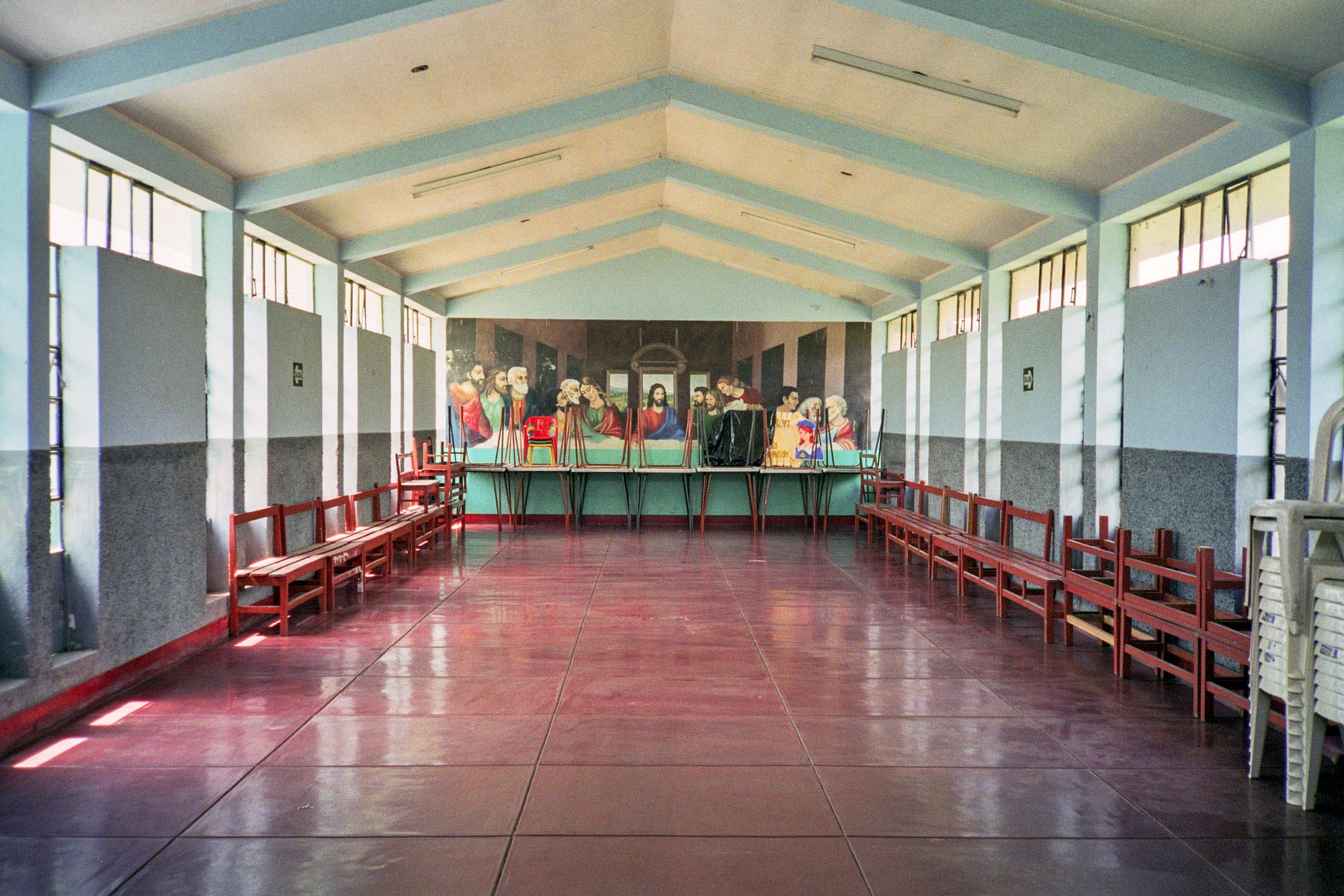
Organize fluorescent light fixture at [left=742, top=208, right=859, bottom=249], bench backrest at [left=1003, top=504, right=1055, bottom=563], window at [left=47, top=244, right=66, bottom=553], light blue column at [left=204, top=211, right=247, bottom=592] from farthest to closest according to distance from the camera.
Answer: fluorescent light fixture at [left=742, top=208, right=859, bottom=249], bench backrest at [left=1003, top=504, right=1055, bottom=563], light blue column at [left=204, top=211, right=247, bottom=592], window at [left=47, top=244, right=66, bottom=553]

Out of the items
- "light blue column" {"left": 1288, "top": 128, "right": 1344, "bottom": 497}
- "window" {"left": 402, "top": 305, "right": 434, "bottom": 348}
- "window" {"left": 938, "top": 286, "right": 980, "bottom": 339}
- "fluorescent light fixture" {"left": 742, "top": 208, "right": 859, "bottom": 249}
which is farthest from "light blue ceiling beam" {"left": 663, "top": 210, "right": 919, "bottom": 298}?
"light blue column" {"left": 1288, "top": 128, "right": 1344, "bottom": 497}

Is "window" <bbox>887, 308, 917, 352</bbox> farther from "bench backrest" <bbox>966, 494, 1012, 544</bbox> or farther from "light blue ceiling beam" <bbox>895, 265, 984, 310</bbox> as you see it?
"bench backrest" <bbox>966, 494, 1012, 544</bbox>

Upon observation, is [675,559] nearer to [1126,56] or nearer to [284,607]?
[284,607]

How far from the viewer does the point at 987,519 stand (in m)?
9.78

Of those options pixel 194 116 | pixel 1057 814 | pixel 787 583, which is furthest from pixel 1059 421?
pixel 194 116

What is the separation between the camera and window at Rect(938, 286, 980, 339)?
1082cm

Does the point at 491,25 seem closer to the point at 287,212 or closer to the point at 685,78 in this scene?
the point at 685,78

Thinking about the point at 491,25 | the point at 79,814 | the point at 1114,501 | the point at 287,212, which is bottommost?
the point at 79,814

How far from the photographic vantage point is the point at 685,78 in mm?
7660

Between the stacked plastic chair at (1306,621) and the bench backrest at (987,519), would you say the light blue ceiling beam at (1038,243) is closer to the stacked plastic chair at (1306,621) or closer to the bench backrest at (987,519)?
the bench backrest at (987,519)

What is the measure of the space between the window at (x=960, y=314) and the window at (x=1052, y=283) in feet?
3.40

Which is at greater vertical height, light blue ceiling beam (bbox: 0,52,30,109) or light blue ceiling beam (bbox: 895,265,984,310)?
light blue ceiling beam (bbox: 895,265,984,310)

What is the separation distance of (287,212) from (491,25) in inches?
124

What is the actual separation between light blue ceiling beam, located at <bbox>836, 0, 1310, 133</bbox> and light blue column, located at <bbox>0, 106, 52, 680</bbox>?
4.19 m
